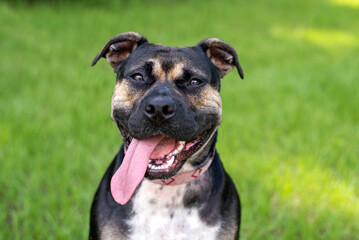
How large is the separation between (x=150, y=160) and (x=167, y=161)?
0.12 metres

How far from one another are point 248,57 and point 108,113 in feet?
17.1

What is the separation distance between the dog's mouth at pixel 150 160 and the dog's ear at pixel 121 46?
83 centimetres

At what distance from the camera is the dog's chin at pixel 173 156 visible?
9.16 feet

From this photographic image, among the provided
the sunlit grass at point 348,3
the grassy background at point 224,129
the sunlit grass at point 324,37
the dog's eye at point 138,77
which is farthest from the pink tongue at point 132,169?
the sunlit grass at point 348,3

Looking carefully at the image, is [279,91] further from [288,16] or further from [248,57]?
[288,16]

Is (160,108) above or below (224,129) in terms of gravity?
above

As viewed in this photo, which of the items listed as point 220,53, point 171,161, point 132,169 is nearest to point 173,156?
point 171,161

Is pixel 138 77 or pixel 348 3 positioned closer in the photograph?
pixel 138 77

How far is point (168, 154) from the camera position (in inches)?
115

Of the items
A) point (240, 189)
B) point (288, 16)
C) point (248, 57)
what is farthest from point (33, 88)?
point (288, 16)

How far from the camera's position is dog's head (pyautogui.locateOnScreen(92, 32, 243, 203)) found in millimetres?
2766

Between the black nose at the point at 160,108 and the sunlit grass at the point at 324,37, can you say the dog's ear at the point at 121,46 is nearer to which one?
the black nose at the point at 160,108

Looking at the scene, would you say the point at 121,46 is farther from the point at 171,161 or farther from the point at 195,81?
the point at 171,161

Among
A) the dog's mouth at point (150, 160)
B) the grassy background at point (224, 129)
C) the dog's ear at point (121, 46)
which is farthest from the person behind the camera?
the grassy background at point (224, 129)
